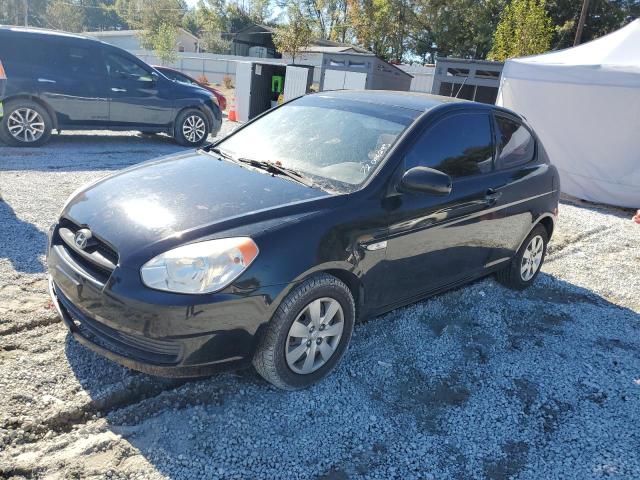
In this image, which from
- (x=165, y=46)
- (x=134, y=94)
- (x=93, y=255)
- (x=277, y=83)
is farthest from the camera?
(x=165, y=46)

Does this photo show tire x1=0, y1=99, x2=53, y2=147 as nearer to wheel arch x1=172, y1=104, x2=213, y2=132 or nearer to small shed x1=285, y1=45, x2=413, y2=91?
wheel arch x1=172, y1=104, x2=213, y2=132

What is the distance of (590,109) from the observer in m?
9.27

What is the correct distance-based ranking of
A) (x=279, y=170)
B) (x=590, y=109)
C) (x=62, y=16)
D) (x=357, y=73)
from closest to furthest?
(x=279, y=170)
(x=590, y=109)
(x=357, y=73)
(x=62, y=16)

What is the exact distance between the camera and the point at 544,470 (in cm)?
274

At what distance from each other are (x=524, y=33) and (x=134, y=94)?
14.0 meters

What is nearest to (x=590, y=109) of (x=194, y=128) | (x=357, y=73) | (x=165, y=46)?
(x=194, y=128)

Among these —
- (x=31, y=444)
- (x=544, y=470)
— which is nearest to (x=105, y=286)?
(x=31, y=444)

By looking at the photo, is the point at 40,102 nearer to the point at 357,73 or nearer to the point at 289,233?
the point at 289,233

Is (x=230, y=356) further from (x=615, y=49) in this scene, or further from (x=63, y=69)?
(x=615, y=49)

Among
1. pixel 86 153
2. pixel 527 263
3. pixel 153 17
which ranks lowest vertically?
pixel 86 153

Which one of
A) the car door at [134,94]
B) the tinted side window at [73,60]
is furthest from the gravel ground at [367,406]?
the car door at [134,94]

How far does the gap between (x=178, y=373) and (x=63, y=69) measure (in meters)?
7.95

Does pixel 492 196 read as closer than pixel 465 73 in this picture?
Yes

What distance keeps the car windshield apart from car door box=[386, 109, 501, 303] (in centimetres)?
26
